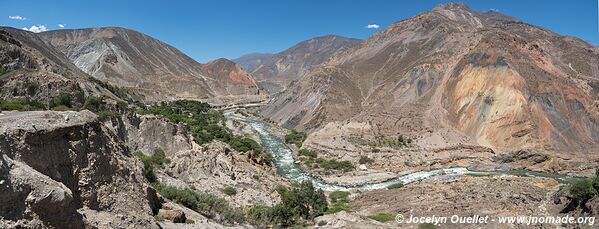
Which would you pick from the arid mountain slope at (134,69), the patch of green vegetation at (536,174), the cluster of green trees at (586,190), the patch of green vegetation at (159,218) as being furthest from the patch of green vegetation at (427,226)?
the arid mountain slope at (134,69)

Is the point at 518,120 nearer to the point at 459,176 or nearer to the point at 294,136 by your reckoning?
the point at 459,176

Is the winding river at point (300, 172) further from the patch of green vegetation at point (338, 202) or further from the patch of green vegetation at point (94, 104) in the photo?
the patch of green vegetation at point (94, 104)

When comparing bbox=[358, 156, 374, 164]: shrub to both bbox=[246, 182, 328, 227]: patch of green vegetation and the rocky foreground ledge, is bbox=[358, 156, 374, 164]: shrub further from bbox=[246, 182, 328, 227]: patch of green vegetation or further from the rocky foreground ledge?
the rocky foreground ledge

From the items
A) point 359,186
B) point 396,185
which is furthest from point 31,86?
point 396,185

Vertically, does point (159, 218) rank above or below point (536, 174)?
above

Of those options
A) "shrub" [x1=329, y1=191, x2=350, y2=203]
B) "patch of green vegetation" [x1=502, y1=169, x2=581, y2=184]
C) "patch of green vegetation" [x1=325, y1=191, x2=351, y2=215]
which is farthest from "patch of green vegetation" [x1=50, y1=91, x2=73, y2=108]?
"patch of green vegetation" [x1=502, y1=169, x2=581, y2=184]

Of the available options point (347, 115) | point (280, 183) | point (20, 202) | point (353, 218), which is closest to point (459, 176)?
point (280, 183)

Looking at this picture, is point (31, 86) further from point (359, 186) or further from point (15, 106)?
point (359, 186)
